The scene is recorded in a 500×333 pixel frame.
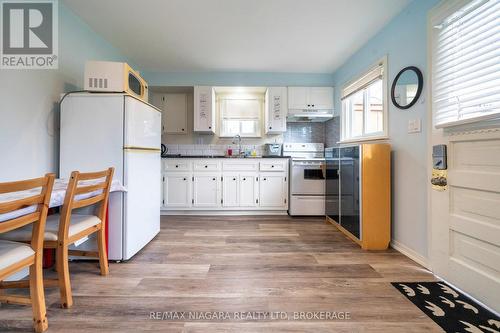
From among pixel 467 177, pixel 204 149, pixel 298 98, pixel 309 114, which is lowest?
pixel 467 177

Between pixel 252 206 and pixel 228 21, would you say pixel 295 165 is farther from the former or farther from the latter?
pixel 228 21

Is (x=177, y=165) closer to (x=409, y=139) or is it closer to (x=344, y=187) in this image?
(x=344, y=187)

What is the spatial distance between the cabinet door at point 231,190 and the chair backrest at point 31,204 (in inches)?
95.2

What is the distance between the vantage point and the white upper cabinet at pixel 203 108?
12.0 feet

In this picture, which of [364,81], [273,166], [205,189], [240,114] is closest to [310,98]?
[364,81]

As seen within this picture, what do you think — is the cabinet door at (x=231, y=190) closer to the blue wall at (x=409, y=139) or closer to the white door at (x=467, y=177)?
the blue wall at (x=409, y=139)

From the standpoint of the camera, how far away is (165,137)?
13.0 ft

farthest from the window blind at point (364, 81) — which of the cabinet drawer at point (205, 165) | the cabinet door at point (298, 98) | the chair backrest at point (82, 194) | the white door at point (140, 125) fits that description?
the chair backrest at point (82, 194)

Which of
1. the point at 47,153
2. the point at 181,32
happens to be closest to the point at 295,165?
the point at 181,32

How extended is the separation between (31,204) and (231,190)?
2541mm

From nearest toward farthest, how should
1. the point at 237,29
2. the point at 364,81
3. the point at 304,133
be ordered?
the point at 237,29
the point at 364,81
the point at 304,133

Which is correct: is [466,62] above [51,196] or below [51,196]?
above

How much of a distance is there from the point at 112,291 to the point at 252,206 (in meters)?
2.18

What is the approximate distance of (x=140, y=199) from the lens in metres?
2.06
